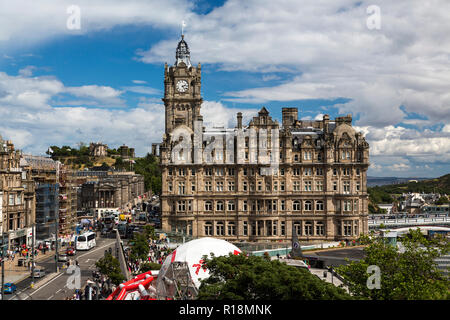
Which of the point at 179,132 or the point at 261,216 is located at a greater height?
the point at 179,132

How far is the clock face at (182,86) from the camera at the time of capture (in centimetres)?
10794

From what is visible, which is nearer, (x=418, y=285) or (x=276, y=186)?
(x=418, y=285)

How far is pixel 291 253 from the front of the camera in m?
68.0

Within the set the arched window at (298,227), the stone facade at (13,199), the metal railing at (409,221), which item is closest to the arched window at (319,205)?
the arched window at (298,227)

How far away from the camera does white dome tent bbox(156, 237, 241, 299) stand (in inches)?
1420

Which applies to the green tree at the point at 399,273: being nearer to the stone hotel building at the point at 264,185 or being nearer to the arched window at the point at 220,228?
the stone hotel building at the point at 264,185

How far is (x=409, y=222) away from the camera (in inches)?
4611

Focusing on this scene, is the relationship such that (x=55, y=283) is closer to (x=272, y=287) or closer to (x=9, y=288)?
(x=9, y=288)

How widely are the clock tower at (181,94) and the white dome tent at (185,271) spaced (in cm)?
6229

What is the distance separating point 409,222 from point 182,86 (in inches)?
2661
